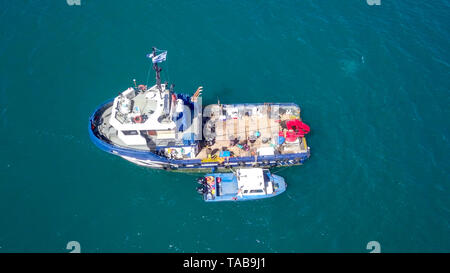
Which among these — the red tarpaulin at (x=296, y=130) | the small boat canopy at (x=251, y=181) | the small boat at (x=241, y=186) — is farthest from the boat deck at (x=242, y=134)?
the small boat at (x=241, y=186)

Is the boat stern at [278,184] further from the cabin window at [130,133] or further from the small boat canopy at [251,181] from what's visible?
the cabin window at [130,133]

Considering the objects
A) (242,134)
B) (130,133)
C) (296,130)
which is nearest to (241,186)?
(242,134)

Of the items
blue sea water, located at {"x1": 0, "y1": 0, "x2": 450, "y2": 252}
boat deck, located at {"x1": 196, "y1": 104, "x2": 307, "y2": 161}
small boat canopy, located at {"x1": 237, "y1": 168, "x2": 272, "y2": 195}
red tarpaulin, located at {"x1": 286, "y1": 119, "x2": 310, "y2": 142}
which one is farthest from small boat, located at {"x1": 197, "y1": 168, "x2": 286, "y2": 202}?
red tarpaulin, located at {"x1": 286, "y1": 119, "x2": 310, "y2": 142}

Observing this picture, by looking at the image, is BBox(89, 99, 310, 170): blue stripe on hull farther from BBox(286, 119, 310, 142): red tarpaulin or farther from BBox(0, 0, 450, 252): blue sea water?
BBox(286, 119, 310, 142): red tarpaulin

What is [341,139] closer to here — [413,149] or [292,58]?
[413,149]
